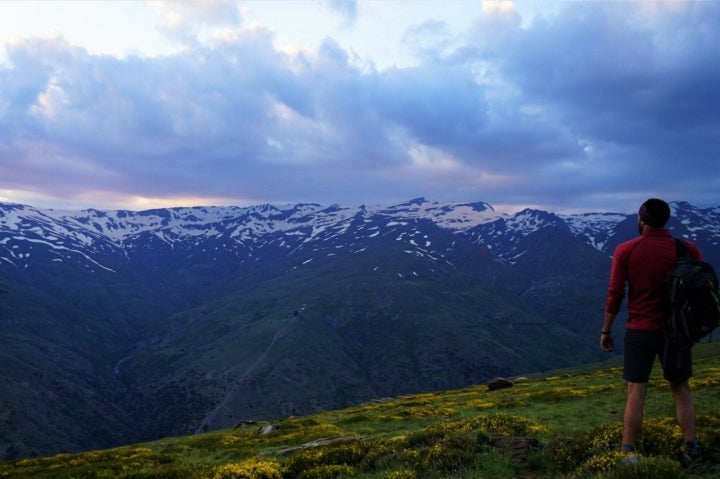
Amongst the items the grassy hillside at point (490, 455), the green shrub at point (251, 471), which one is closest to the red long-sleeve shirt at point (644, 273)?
the grassy hillside at point (490, 455)

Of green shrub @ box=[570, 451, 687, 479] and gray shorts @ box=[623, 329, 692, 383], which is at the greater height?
gray shorts @ box=[623, 329, 692, 383]

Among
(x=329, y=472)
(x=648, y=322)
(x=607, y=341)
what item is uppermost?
(x=648, y=322)

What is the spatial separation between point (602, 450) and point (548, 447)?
1.64m

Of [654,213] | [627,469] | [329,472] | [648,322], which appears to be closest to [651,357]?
[648,322]

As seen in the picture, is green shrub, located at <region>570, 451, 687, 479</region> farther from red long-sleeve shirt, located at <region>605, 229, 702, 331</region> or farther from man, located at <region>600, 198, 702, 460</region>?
red long-sleeve shirt, located at <region>605, 229, 702, 331</region>

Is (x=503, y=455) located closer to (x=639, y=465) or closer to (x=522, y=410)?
(x=639, y=465)

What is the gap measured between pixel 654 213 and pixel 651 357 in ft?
10.6

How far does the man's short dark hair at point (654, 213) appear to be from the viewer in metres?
11.3

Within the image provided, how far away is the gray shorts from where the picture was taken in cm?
1063

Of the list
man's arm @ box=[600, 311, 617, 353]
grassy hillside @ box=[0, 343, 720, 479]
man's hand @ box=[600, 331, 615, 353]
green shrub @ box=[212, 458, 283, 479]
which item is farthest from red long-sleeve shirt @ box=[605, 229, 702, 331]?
green shrub @ box=[212, 458, 283, 479]

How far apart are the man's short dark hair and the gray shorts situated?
2463 mm

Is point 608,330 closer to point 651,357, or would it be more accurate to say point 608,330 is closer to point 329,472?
point 651,357

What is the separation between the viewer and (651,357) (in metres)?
11.0

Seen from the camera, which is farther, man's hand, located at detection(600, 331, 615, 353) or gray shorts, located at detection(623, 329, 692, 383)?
man's hand, located at detection(600, 331, 615, 353)
